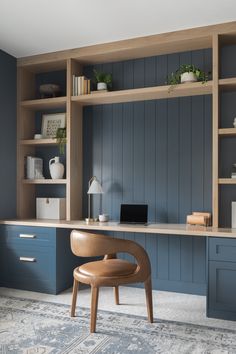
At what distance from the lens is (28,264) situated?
11.9 ft

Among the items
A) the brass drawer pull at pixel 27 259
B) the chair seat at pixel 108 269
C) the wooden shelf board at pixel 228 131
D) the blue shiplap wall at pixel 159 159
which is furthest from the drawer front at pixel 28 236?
the wooden shelf board at pixel 228 131

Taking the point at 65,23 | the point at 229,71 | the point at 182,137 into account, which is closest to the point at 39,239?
the point at 182,137

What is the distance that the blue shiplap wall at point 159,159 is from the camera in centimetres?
356

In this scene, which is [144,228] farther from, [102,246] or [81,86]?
[81,86]

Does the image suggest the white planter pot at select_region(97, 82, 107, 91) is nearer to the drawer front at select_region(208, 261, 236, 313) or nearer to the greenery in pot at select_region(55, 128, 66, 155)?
the greenery in pot at select_region(55, 128, 66, 155)

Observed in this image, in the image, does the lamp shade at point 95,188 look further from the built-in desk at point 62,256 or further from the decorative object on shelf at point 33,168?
the decorative object on shelf at point 33,168

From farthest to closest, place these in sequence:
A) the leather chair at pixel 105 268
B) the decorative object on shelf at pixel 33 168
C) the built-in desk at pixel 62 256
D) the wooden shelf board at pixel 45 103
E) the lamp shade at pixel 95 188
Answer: the decorative object on shelf at pixel 33 168 → the wooden shelf board at pixel 45 103 → the lamp shade at pixel 95 188 → the built-in desk at pixel 62 256 → the leather chair at pixel 105 268

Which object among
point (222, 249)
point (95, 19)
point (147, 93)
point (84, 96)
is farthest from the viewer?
point (84, 96)

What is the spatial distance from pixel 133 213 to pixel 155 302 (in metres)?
0.87

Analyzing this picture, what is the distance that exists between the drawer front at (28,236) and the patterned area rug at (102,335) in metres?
0.72

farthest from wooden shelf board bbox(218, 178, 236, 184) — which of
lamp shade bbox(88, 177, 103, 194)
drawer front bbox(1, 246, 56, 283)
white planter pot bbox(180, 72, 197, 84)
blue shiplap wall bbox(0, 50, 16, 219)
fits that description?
blue shiplap wall bbox(0, 50, 16, 219)

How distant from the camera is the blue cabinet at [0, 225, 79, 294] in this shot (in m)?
3.53

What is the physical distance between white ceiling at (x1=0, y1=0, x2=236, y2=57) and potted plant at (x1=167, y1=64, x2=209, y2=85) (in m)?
0.37

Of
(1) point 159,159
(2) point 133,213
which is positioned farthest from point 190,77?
(2) point 133,213
